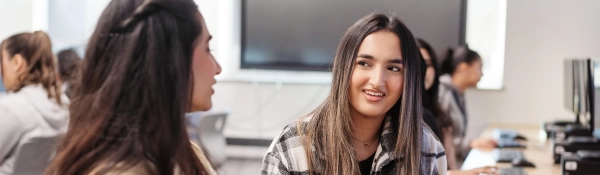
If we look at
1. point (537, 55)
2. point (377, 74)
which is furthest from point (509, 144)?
point (377, 74)

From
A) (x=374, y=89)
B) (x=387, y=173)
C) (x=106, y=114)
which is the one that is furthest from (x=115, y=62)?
(x=387, y=173)

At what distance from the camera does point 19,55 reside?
10.2 ft

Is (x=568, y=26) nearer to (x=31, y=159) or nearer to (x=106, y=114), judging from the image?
(x=31, y=159)

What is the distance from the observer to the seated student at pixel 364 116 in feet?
6.04

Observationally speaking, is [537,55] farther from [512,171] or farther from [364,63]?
[364,63]

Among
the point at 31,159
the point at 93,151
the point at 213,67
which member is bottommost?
the point at 31,159

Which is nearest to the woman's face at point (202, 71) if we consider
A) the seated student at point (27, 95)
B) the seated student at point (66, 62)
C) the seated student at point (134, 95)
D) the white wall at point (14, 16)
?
the seated student at point (134, 95)

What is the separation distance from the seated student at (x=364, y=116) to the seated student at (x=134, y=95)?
73cm

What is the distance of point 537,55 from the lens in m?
5.78

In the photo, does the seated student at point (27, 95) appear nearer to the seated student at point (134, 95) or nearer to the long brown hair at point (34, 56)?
the long brown hair at point (34, 56)

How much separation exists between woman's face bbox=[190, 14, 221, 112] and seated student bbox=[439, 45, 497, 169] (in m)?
2.85

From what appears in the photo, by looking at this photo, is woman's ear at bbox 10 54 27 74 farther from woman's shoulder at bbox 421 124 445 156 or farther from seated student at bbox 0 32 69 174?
woman's shoulder at bbox 421 124 445 156

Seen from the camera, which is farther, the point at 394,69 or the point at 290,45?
the point at 290,45

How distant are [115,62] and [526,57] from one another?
5099mm
